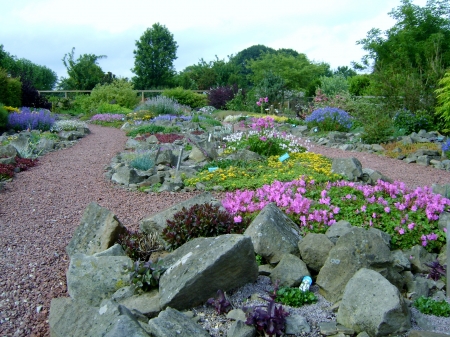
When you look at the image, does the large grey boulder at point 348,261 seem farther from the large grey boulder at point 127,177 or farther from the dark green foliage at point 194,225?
the large grey boulder at point 127,177

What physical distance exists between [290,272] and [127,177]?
4622 mm

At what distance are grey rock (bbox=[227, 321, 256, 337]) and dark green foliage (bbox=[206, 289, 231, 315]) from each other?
28cm

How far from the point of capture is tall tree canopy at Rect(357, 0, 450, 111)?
50.0 ft

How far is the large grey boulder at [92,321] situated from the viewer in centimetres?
246

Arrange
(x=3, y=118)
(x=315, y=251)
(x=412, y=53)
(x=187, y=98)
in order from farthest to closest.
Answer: (x=187, y=98), (x=412, y=53), (x=3, y=118), (x=315, y=251)

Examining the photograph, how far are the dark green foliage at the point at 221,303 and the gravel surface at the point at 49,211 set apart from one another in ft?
4.14

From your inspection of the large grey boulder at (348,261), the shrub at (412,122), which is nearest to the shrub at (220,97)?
the shrub at (412,122)

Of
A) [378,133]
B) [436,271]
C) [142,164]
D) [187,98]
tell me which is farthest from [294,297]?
[187,98]

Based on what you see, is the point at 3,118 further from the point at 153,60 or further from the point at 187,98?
the point at 153,60

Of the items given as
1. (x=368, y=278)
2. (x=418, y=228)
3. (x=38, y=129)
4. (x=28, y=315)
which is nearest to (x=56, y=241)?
(x=28, y=315)

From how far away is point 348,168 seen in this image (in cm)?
721

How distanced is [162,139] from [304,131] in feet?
17.5

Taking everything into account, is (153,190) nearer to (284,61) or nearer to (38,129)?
(38,129)

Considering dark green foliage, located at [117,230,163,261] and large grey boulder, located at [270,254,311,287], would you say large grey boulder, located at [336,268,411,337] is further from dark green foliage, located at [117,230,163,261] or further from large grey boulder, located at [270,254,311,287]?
dark green foliage, located at [117,230,163,261]
